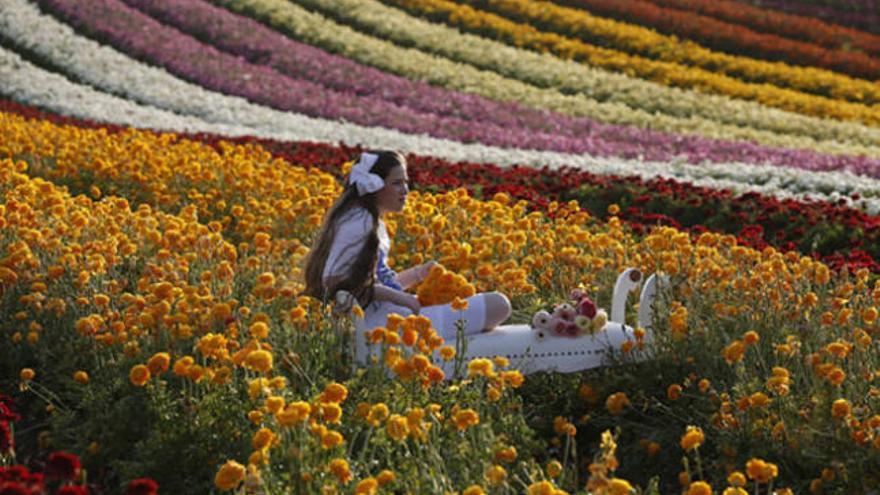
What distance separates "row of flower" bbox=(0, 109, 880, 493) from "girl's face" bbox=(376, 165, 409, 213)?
379 millimetres

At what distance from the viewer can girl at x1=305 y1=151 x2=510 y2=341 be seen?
5.46 metres

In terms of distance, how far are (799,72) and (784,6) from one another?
186 inches

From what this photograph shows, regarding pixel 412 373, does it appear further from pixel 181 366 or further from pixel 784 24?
pixel 784 24

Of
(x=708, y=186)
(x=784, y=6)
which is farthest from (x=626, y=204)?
(x=784, y=6)

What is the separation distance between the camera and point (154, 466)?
4445 millimetres

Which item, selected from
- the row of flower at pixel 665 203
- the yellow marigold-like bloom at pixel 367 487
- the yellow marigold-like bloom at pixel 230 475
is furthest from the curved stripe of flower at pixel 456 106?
the yellow marigold-like bloom at pixel 230 475

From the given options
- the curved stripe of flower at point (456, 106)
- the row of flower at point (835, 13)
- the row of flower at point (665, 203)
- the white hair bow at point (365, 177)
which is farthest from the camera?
the row of flower at point (835, 13)

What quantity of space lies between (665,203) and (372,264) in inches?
203

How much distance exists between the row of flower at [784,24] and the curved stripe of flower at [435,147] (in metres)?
9.36

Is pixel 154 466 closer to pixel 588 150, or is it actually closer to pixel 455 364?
pixel 455 364

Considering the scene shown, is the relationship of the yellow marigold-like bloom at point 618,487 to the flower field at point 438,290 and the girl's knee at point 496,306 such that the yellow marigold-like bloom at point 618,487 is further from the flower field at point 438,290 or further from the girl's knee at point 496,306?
the girl's knee at point 496,306

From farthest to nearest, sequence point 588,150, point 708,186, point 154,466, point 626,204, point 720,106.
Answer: point 720,106 → point 588,150 → point 708,186 → point 626,204 → point 154,466

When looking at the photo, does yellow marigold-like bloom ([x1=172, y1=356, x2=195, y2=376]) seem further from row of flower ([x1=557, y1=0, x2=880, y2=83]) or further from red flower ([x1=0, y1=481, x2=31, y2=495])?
row of flower ([x1=557, y1=0, x2=880, y2=83])

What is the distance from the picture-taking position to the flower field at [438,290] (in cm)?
420
